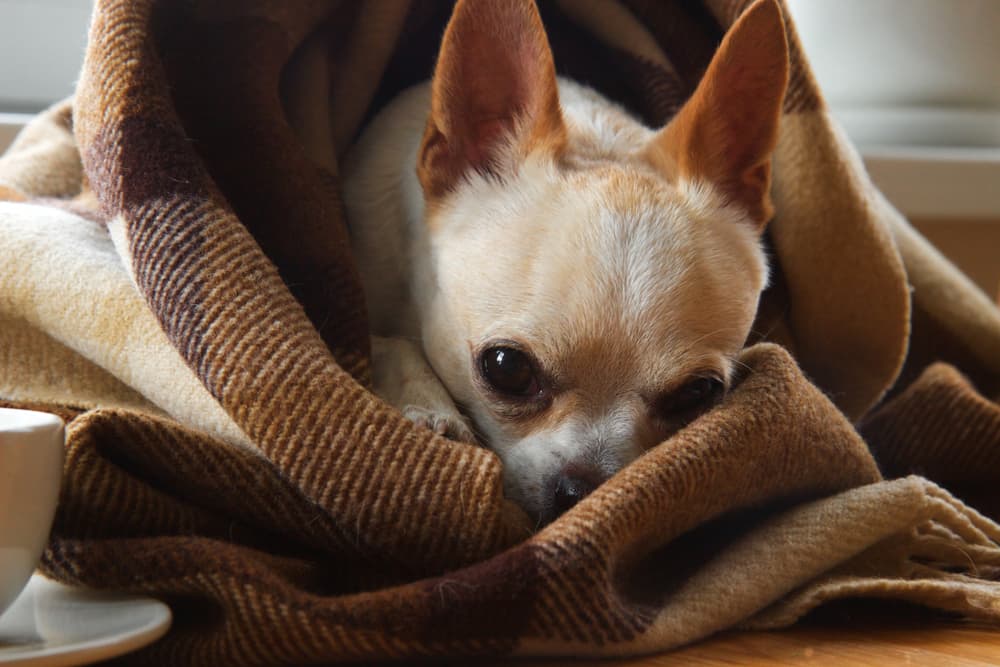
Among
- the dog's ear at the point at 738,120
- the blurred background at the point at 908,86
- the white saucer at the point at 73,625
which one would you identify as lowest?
the blurred background at the point at 908,86

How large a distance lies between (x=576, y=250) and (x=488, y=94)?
0.72 feet

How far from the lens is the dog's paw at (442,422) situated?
88 cm

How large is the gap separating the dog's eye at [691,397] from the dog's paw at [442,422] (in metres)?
0.18

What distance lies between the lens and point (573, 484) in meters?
0.85

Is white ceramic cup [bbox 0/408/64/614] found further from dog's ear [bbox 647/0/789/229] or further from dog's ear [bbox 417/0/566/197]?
dog's ear [bbox 647/0/789/229]

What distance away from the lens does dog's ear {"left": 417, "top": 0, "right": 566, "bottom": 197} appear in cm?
94

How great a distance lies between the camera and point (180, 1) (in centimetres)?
96

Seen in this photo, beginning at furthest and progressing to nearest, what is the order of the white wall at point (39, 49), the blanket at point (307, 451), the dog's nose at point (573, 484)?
the white wall at point (39, 49) → the dog's nose at point (573, 484) → the blanket at point (307, 451)

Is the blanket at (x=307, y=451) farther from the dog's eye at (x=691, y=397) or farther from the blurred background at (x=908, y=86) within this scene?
the blurred background at (x=908, y=86)

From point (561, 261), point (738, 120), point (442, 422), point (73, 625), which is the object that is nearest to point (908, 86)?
point (738, 120)

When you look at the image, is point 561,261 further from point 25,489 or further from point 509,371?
point 25,489

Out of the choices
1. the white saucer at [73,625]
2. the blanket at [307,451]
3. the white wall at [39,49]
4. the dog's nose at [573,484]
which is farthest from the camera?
the white wall at [39,49]

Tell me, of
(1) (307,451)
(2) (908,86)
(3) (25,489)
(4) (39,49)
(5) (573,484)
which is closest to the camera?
(3) (25,489)

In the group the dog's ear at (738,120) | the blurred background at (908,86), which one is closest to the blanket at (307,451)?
the dog's ear at (738,120)
